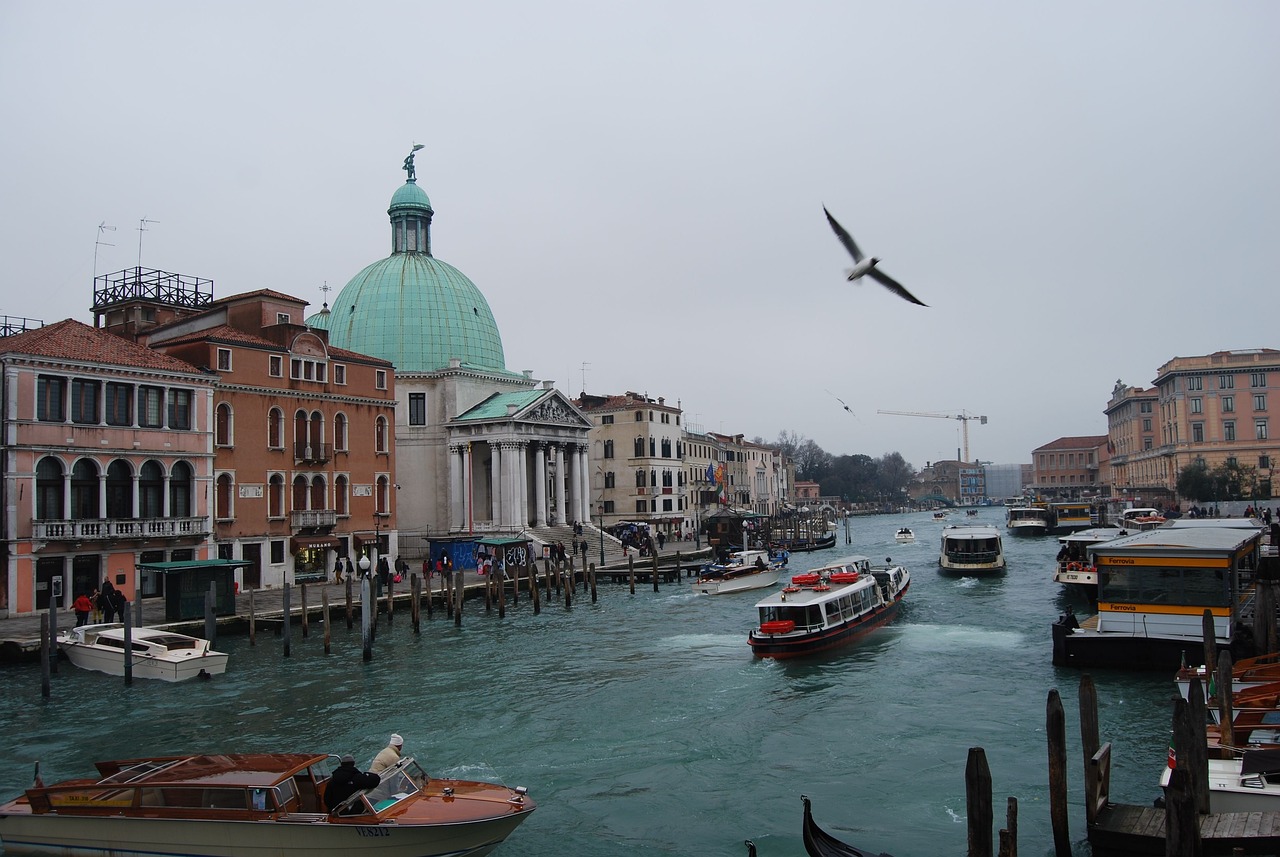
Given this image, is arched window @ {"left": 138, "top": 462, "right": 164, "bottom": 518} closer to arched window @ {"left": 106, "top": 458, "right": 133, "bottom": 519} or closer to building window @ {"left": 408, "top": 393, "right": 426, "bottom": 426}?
arched window @ {"left": 106, "top": 458, "right": 133, "bottom": 519}

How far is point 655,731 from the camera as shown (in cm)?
1759

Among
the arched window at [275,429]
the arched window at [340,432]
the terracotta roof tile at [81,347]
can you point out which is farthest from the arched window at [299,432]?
the terracotta roof tile at [81,347]

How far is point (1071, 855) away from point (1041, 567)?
3987cm

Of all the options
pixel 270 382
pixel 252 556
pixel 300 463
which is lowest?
pixel 252 556

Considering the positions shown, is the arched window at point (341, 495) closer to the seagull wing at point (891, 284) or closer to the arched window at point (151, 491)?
the arched window at point (151, 491)

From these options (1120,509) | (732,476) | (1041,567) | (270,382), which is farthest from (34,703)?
(1120,509)

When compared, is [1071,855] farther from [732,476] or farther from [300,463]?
[732,476]

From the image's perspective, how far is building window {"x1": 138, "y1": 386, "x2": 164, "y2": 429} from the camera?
106 ft

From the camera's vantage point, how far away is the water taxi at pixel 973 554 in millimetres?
44250

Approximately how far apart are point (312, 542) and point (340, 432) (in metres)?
4.87

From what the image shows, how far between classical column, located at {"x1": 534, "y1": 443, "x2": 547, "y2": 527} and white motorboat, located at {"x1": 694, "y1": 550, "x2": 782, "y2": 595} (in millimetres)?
14055

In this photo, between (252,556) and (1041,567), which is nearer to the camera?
(252,556)

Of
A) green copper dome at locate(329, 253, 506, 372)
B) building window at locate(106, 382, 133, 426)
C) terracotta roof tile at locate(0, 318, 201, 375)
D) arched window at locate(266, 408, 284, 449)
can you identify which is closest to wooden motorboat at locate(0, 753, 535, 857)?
terracotta roof tile at locate(0, 318, 201, 375)

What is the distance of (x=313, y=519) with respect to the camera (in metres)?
39.5
